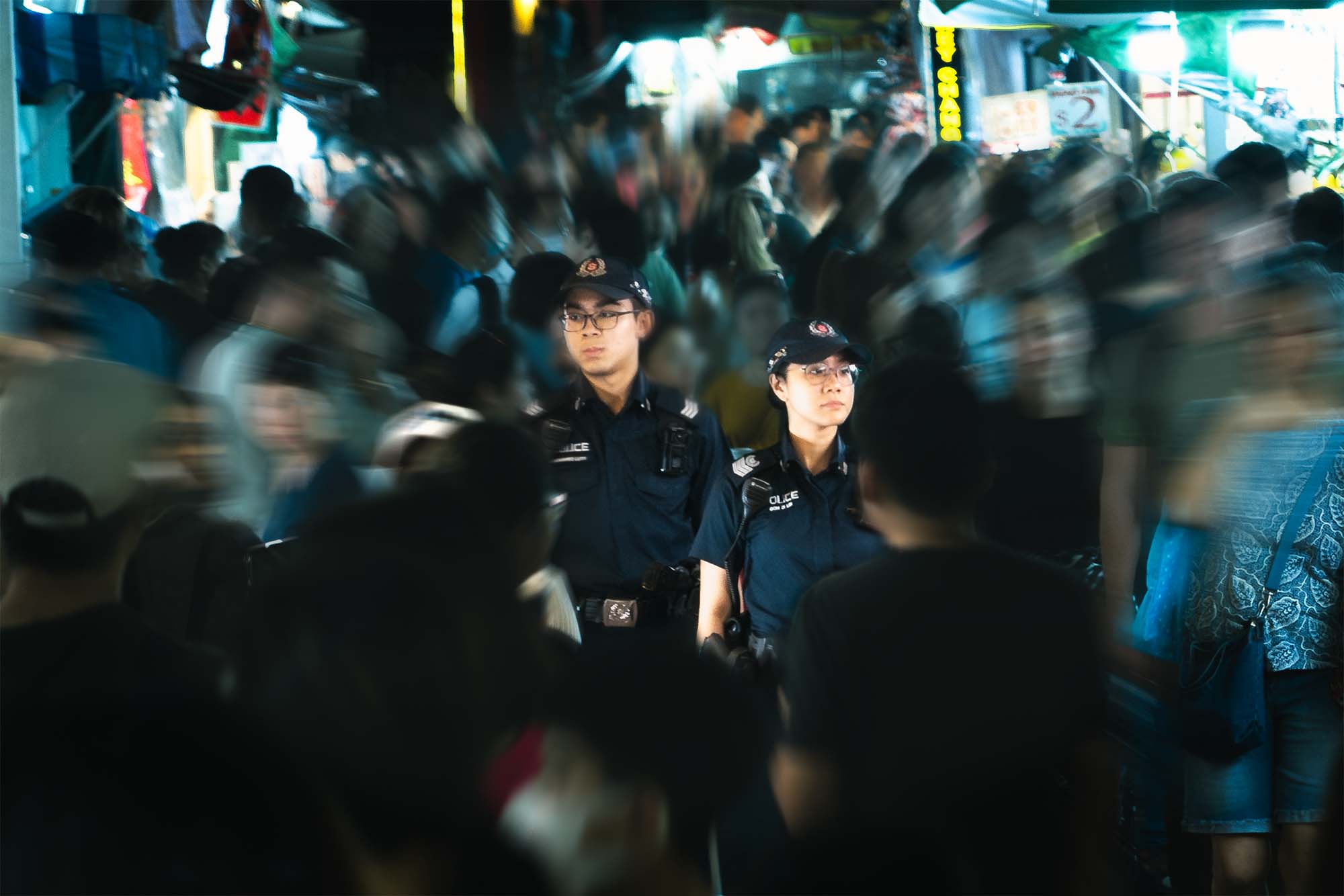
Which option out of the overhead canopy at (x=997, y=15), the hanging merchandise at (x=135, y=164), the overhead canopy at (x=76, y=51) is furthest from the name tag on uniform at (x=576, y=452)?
the hanging merchandise at (x=135, y=164)

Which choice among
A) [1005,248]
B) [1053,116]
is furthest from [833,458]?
[1053,116]

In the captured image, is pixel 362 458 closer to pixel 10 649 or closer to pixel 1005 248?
pixel 10 649

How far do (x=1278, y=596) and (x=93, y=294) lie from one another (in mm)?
2367

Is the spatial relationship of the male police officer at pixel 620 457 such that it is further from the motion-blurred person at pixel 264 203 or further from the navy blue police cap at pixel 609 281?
the motion-blurred person at pixel 264 203

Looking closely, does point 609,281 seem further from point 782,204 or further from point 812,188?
point 782,204

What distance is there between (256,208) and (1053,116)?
3.89 metres

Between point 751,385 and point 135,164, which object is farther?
point 135,164

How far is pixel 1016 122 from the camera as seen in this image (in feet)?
20.5

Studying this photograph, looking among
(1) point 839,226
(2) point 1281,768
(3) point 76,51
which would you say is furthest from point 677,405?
(3) point 76,51

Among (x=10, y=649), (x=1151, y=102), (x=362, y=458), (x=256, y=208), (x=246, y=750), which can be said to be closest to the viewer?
(x=246, y=750)

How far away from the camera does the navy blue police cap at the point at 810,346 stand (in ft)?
8.18

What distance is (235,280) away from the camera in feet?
9.64

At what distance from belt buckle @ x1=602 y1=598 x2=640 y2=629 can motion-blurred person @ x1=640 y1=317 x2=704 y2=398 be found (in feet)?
2.33

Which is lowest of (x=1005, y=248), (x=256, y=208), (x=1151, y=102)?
(x=1005, y=248)
